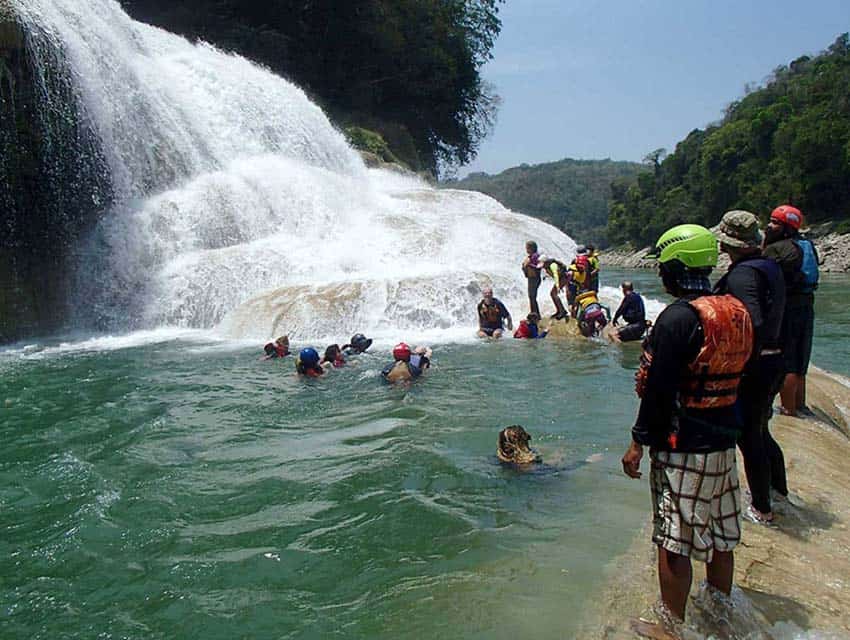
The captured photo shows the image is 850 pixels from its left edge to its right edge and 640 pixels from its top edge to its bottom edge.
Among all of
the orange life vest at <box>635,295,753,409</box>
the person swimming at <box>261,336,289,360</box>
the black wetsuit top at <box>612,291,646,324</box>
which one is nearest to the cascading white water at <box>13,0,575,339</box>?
the person swimming at <box>261,336,289,360</box>

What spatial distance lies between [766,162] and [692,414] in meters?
66.1

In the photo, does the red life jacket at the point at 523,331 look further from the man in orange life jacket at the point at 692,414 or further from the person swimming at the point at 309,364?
the man in orange life jacket at the point at 692,414

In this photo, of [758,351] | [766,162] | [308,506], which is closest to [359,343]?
[308,506]

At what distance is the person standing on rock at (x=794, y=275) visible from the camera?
15.5 ft

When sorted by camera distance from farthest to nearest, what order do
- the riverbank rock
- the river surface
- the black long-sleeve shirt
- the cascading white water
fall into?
the cascading white water, the river surface, the riverbank rock, the black long-sleeve shirt

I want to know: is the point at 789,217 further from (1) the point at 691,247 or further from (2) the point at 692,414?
(2) the point at 692,414

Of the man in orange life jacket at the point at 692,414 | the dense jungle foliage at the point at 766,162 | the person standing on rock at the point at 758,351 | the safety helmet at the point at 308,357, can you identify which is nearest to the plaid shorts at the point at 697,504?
the man in orange life jacket at the point at 692,414

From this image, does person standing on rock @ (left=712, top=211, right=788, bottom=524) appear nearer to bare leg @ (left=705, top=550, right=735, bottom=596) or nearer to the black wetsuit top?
bare leg @ (left=705, top=550, right=735, bottom=596)

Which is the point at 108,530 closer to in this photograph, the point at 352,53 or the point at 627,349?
the point at 627,349

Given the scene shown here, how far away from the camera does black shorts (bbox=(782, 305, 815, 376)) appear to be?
5.08m

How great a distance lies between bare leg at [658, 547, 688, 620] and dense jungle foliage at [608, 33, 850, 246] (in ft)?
179

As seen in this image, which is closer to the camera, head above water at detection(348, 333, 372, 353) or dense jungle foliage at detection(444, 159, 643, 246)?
head above water at detection(348, 333, 372, 353)

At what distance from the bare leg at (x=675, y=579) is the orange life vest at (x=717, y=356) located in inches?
24.9

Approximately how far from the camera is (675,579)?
2953 mm
